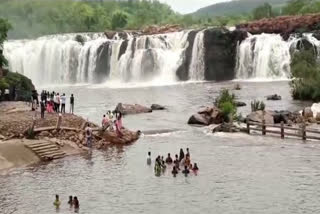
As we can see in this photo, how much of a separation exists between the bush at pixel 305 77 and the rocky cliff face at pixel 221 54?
28417 millimetres

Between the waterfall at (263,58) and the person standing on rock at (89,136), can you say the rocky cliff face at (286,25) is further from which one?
the person standing on rock at (89,136)

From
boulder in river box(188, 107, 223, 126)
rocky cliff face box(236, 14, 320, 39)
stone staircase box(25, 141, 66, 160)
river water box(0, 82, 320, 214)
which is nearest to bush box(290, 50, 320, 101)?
boulder in river box(188, 107, 223, 126)

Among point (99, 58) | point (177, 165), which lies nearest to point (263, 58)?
point (99, 58)

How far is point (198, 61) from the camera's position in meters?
91.1

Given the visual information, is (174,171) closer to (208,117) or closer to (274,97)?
(208,117)

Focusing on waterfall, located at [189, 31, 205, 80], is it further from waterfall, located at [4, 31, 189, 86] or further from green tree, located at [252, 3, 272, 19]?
green tree, located at [252, 3, 272, 19]

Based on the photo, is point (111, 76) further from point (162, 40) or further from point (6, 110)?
point (6, 110)

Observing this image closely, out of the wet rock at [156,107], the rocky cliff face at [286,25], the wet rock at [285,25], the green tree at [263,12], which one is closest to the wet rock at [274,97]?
the wet rock at [156,107]

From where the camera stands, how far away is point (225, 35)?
90.4 meters

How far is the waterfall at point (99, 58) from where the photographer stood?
3656 inches

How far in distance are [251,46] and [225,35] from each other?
3.82 meters

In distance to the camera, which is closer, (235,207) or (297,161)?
(235,207)

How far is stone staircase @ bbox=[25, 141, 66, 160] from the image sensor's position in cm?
3816

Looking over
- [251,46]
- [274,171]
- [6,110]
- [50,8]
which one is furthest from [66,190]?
→ [50,8]
